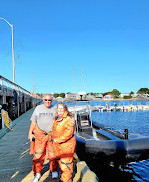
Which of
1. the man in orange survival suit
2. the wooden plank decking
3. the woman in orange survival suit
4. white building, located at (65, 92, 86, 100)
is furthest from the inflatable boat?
the woman in orange survival suit

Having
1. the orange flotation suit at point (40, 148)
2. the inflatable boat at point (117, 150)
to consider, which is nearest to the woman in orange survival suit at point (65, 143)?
the orange flotation suit at point (40, 148)

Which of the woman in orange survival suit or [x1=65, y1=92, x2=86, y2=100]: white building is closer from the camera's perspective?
the woman in orange survival suit

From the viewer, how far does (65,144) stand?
298cm

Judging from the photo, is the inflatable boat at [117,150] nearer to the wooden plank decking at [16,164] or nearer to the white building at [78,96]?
the white building at [78,96]

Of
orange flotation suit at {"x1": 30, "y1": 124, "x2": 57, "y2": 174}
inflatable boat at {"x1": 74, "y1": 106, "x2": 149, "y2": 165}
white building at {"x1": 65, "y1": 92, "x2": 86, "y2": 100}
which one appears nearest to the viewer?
orange flotation suit at {"x1": 30, "y1": 124, "x2": 57, "y2": 174}

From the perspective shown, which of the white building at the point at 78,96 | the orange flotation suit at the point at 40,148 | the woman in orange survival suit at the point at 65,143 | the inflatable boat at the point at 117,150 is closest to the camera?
the woman in orange survival suit at the point at 65,143

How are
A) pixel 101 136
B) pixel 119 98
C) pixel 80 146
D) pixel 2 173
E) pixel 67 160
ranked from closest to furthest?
pixel 67 160 < pixel 2 173 < pixel 80 146 < pixel 101 136 < pixel 119 98

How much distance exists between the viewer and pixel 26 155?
5234 mm

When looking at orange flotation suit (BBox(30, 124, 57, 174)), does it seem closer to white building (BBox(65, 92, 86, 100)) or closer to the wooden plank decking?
the wooden plank decking

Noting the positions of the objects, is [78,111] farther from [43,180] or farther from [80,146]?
[43,180]

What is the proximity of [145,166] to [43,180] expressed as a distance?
5770mm

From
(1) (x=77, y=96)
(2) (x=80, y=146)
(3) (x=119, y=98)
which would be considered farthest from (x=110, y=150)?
(3) (x=119, y=98)

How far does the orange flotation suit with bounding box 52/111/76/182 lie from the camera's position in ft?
9.68

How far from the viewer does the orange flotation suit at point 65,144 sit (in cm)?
295
